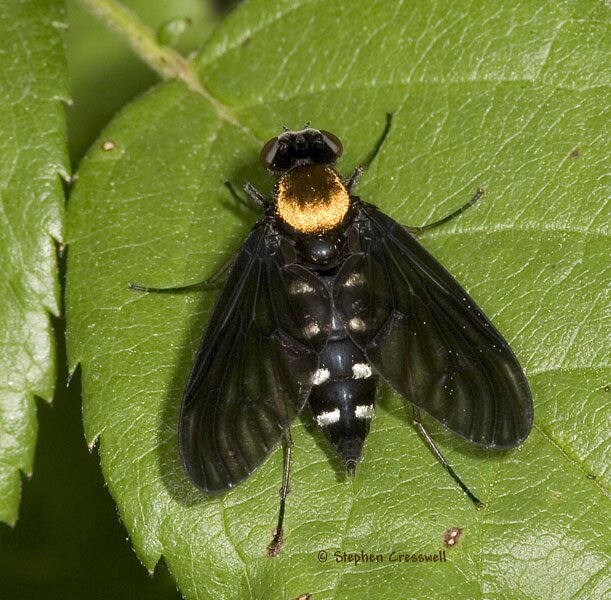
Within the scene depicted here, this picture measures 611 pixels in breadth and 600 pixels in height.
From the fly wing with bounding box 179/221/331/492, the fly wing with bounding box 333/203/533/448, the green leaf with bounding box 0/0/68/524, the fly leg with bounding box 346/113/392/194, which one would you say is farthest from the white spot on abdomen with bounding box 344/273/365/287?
the green leaf with bounding box 0/0/68/524

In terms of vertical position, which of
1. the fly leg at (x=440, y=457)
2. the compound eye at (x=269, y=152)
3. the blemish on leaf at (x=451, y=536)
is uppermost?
the compound eye at (x=269, y=152)

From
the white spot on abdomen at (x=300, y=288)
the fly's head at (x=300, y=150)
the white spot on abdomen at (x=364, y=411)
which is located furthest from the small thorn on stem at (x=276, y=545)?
the fly's head at (x=300, y=150)

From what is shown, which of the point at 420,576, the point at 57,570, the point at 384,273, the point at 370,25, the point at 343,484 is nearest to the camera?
the point at 420,576

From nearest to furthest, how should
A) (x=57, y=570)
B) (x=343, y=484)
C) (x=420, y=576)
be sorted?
(x=420, y=576) < (x=343, y=484) < (x=57, y=570)

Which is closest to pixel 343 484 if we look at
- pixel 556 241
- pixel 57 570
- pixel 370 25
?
pixel 556 241

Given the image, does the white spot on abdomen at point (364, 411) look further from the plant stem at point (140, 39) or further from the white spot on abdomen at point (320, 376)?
the plant stem at point (140, 39)

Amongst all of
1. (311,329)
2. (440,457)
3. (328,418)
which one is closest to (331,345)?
(311,329)

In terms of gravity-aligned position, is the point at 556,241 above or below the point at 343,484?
above

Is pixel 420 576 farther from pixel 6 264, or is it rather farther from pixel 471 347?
pixel 6 264
